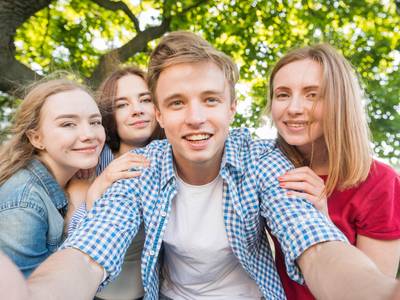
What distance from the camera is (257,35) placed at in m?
8.28

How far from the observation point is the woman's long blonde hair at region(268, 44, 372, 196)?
246cm

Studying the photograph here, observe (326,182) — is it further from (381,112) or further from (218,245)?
(381,112)

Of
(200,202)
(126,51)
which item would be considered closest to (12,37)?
(126,51)

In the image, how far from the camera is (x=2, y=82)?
21.1 ft

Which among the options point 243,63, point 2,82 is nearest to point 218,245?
point 2,82

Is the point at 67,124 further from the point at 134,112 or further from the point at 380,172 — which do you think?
the point at 380,172

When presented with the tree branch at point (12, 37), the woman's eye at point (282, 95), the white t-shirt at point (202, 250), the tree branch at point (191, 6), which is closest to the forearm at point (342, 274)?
the white t-shirt at point (202, 250)

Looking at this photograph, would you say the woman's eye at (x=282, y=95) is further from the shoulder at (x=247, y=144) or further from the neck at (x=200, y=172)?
the neck at (x=200, y=172)

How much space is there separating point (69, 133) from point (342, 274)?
2087mm

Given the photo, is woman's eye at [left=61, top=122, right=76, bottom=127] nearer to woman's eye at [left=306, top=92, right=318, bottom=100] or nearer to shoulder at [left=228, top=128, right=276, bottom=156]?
shoulder at [left=228, top=128, right=276, bottom=156]

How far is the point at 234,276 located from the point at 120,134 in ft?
5.46

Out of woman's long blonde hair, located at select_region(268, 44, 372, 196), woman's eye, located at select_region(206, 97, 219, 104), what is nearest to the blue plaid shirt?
woman's eye, located at select_region(206, 97, 219, 104)

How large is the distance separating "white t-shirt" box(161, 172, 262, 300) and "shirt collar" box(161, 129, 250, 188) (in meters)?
0.12

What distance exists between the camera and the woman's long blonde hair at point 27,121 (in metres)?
2.99
